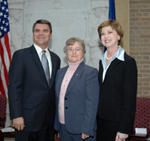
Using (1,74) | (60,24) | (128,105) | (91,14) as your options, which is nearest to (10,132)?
(1,74)

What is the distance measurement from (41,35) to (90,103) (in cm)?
113

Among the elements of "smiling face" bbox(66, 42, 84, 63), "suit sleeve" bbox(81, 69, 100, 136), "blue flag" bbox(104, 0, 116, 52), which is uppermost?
Result: "blue flag" bbox(104, 0, 116, 52)

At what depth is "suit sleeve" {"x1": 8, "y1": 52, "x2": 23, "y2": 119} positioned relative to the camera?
223cm

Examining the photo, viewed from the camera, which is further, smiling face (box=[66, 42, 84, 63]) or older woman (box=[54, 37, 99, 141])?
smiling face (box=[66, 42, 84, 63])

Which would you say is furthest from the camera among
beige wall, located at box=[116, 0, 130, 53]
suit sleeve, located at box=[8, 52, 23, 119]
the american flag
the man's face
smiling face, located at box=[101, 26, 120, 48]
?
beige wall, located at box=[116, 0, 130, 53]

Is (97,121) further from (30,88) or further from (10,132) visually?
(10,132)

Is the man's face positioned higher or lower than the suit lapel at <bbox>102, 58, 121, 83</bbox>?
higher

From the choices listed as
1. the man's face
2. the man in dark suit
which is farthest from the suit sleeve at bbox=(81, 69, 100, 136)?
the man's face

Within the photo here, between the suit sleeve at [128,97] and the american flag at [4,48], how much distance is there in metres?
2.97

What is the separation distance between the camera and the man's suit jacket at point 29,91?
226cm

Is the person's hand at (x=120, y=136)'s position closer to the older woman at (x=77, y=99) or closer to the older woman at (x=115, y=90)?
the older woman at (x=115, y=90)

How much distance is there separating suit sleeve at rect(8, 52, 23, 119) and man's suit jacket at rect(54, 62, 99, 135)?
54 centimetres

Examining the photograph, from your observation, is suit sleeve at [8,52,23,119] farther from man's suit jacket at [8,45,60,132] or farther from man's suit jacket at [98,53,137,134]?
man's suit jacket at [98,53,137,134]

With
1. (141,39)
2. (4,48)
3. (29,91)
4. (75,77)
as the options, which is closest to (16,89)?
(29,91)
